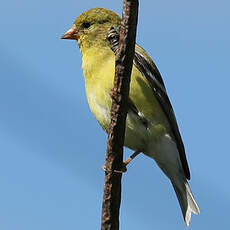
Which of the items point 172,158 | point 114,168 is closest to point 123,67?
point 114,168

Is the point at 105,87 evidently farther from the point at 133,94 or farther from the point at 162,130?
the point at 162,130

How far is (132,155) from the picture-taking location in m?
4.39

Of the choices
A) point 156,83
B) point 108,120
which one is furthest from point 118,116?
point 156,83

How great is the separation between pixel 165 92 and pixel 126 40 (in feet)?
6.42

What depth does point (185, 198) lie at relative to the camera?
4.71 meters

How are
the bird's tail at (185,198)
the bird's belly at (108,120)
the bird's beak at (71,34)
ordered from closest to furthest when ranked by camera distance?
the bird's belly at (108,120) < the bird's tail at (185,198) < the bird's beak at (71,34)

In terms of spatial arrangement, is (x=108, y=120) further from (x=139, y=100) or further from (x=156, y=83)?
(x=156, y=83)

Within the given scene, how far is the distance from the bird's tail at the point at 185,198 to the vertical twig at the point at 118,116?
187cm

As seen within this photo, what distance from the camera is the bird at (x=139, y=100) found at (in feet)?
13.4

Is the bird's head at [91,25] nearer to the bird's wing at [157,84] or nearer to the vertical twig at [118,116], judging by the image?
the bird's wing at [157,84]

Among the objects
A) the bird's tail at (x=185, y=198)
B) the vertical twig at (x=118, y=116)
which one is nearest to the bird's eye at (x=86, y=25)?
the bird's tail at (x=185, y=198)

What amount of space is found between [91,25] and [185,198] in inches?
72.0

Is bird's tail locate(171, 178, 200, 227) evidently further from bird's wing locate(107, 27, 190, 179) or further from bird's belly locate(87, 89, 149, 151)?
bird's belly locate(87, 89, 149, 151)

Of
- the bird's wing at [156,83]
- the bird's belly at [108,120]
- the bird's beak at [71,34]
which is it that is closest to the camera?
the bird's belly at [108,120]
